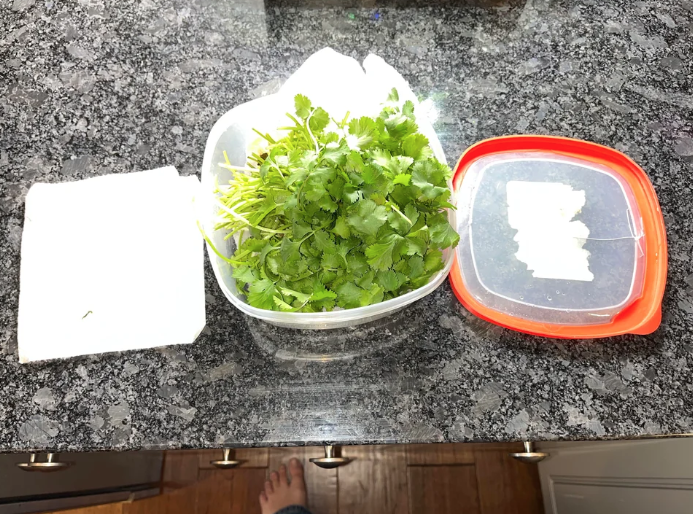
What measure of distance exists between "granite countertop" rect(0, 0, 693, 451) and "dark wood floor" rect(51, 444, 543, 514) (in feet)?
2.21

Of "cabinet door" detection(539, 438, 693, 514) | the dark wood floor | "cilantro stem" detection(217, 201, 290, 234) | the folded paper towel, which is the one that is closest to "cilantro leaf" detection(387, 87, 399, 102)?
"cilantro stem" detection(217, 201, 290, 234)

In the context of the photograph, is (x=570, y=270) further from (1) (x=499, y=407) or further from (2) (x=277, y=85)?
(2) (x=277, y=85)

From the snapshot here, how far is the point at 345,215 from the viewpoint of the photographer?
580mm

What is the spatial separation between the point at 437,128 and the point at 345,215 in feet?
1.01

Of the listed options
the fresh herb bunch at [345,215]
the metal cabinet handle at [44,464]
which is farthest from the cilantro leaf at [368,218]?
the metal cabinet handle at [44,464]

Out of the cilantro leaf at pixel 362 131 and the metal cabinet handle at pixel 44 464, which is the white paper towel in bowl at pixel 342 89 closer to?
the cilantro leaf at pixel 362 131

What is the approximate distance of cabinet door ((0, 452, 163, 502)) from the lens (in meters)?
0.81

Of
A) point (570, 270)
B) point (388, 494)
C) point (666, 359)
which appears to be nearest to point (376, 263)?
point (570, 270)

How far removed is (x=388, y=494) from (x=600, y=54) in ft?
3.61

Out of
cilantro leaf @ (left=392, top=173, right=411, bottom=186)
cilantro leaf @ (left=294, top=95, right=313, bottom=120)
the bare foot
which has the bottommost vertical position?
the bare foot

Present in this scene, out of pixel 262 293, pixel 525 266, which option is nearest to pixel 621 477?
pixel 525 266

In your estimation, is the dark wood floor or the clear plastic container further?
the dark wood floor

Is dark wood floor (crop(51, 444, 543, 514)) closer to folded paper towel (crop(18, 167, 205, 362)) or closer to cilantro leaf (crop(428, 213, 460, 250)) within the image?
folded paper towel (crop(18, 167, 205, 362))

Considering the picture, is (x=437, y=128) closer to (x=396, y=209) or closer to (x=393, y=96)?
(x=393, y=96)
